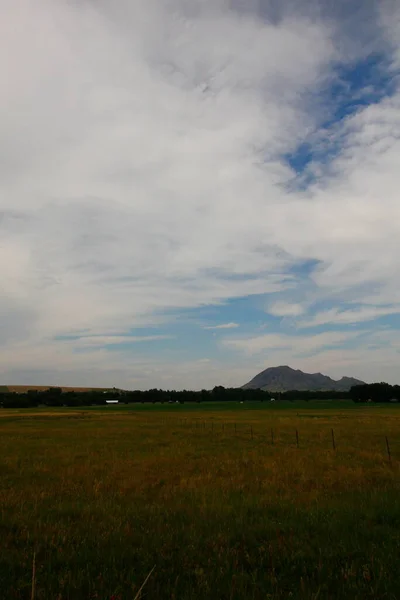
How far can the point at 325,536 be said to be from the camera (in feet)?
31.0

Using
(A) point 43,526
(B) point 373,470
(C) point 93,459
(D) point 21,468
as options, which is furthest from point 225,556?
(C) point 93,459

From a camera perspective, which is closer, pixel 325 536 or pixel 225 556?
pixel 225 556

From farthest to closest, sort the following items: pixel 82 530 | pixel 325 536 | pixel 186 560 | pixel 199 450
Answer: pixel 199 450 < pixel 82 530 < pixel 325 536 < pixel 186 560

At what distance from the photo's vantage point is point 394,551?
27.8 ft

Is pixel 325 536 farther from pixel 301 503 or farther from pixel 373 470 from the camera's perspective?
pixel 373 470

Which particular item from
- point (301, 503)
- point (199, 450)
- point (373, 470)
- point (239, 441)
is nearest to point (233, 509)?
point (301, 503)

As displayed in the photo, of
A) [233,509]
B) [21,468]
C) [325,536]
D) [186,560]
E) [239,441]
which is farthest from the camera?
[239,441]

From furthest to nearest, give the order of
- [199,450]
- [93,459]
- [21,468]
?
1. [199,450]
2. [93,459]
3. [21,468]

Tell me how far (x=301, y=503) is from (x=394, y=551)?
4.36m

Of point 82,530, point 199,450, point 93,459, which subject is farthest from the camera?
point 199,450

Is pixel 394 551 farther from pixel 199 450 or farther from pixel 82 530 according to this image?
pixel 199 450

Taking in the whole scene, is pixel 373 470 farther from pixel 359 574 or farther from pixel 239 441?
pixel 239 441

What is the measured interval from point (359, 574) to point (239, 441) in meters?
28.1

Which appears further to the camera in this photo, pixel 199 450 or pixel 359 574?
pixel 199 450
